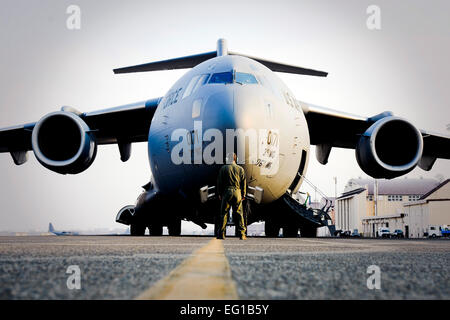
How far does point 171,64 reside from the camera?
45.6ft

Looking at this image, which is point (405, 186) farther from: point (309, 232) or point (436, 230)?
point (309, 232)

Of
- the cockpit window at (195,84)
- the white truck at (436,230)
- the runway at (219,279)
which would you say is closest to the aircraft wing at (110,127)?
the cockpit window at (195,84)

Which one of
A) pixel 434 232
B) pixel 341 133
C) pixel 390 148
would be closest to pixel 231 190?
pixel 390 148

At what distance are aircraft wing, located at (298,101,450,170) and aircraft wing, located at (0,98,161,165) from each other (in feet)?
12.7

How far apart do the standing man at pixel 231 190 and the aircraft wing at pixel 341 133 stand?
4.40 metres

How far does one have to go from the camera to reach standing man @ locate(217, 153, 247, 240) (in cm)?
719

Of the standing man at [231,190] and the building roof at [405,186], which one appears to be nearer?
the standing man at [231,190]

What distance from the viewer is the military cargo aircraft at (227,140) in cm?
748

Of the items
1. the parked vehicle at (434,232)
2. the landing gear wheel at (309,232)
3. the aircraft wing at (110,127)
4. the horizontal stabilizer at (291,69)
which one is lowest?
the parked vehicle at (434,232)

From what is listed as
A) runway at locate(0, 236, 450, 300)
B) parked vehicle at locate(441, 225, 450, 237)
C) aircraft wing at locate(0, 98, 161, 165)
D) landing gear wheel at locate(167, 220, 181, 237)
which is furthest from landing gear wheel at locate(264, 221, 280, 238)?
parked vehicle at locate(441, 225, 450, 237)

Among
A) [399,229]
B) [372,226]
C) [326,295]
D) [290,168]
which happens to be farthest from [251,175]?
[372,226]

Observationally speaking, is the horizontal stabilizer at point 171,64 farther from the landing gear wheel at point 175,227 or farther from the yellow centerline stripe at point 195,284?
the yellow centerline stripe at point 195,284

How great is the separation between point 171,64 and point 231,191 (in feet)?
24.8
